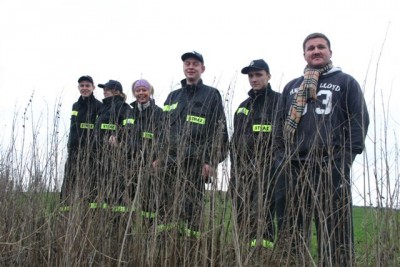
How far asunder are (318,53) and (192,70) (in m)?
1.16

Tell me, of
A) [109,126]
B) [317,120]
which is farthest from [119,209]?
[317,120]

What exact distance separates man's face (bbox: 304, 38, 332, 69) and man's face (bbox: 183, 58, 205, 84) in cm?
105

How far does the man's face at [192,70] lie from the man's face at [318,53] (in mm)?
1053

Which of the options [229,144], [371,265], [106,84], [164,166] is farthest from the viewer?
[106,84]

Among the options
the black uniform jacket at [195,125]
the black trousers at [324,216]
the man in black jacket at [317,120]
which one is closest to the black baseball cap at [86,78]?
the black uniform jacket at [195,125]

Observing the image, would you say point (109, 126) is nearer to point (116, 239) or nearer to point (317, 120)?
point (116, 239)

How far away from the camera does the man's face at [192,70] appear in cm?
396

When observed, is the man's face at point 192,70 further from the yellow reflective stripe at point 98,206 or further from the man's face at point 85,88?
the man's face at point 85,88

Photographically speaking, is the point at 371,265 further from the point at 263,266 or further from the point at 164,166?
the point at 164,166

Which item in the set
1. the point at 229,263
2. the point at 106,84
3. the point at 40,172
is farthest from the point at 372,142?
the point at 106,84

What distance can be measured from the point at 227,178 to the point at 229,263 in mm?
431

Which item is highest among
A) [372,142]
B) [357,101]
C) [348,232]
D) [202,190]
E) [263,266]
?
[357,101]

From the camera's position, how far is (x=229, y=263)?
101 inches

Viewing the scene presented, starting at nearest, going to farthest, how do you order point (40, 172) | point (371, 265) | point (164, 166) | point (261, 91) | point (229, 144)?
point (371, 265) < point (229, 144) < point (164, 166) < point (40, 172) < point (261, 91)
